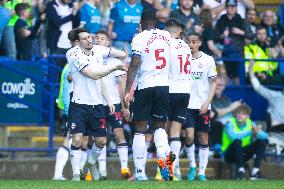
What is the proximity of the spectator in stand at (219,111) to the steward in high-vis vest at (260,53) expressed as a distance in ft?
Result: 2.80

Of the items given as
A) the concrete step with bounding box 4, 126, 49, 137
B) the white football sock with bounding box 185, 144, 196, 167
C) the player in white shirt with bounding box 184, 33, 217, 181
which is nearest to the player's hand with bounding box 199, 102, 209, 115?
the player in white shirt with bounding box 184, 33, 217, 181

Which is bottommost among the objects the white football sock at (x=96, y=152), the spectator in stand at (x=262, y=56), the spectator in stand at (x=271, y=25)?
the white football sock at (x=96, y=152)

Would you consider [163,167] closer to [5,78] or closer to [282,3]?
[5,78]

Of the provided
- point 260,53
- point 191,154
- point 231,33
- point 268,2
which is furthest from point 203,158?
point 268,2

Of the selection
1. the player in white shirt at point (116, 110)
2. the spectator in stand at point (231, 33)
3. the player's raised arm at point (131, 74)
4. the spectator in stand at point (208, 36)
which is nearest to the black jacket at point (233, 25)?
the spectator in stand at point (231, 33)

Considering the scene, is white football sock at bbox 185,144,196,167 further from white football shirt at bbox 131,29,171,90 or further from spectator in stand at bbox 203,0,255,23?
spectator in stand at bbox 203,0,255,23

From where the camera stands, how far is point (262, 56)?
24.6 m

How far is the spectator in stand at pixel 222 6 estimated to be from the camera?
25.6m

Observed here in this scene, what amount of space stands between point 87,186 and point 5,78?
5539mm

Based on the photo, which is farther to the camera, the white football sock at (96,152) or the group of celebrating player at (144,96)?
the white football sock at (96,152)

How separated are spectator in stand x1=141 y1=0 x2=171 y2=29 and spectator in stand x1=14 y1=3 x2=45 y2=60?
6.68ft

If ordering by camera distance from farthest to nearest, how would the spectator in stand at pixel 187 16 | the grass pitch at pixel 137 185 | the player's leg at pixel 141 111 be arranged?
1. the spectator in stand at pixel 187 16
2. the player's leg at pixel 141 111
3. the grass pitch at pixel 137 185

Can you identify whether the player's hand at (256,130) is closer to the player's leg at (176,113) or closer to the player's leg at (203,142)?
the player's leg at (203,142)

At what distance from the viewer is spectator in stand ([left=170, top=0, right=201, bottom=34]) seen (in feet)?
78.8
